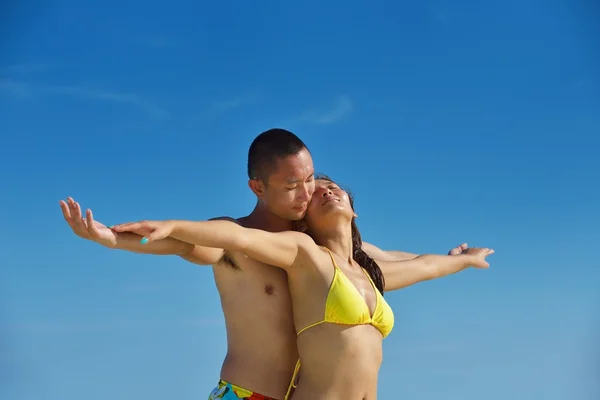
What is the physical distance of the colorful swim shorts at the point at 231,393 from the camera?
6.91m

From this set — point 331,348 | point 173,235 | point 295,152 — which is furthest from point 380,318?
point 173,235

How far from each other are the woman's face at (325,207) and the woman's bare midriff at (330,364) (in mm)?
1158

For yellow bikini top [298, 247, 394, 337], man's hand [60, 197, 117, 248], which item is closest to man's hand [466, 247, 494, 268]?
yellow bikini top [298, 247, 394, 337]

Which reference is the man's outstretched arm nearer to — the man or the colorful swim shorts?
the man

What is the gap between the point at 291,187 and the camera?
736 centimetres

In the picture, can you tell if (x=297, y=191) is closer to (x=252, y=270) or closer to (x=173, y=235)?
(x=252, y=270)

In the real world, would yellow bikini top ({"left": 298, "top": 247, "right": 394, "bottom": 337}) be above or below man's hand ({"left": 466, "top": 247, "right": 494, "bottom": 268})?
below

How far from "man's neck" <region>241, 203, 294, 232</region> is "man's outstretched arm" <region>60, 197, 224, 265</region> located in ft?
3.40

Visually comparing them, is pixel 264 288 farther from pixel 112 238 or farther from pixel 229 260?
pixel 112 238

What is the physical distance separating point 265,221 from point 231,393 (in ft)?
5.61

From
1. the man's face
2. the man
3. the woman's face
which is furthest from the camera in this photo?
the woman's face

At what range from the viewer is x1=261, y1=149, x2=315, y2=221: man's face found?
731 cm

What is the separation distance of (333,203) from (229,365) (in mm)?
1914

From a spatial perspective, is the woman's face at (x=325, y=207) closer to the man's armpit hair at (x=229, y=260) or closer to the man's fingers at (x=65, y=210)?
the man's armpit hair at (x=229, y=260)
